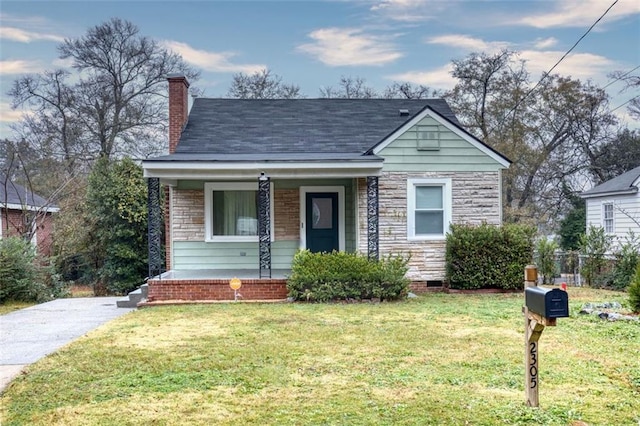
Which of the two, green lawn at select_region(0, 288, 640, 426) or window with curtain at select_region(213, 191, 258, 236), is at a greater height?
window with curtain at select_region(213, 191, 258, 236)

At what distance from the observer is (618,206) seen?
60.4ft

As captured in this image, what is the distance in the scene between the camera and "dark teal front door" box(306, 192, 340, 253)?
1276 cm

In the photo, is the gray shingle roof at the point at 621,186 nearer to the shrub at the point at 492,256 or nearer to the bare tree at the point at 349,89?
the shrub at the point at 492,256

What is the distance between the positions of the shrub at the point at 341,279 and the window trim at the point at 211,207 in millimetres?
2811

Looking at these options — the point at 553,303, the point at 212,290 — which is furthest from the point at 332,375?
the point at 212,290

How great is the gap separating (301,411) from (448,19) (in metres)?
17.2

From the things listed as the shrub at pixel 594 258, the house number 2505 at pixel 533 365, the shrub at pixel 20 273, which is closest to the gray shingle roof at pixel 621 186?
the shrub at pixel 594 258

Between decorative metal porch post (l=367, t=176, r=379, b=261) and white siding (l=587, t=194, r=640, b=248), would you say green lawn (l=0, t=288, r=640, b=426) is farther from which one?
white siding (l=587, t=194, r=640, b=248)

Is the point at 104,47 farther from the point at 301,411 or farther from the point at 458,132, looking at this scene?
the point at 301,411

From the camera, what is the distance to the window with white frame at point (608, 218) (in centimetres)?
1910

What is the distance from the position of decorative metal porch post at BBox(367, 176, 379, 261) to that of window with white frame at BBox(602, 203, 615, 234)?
12599 millimetres

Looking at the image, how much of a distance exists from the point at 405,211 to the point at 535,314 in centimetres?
821

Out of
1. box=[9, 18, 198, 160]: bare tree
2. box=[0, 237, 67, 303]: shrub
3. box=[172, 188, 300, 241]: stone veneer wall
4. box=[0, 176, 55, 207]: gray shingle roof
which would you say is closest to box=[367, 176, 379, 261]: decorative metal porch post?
box=[172, 188, 300, 241]: stone veneer wall

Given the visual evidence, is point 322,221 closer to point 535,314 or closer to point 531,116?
point 535,314
